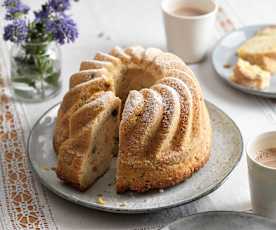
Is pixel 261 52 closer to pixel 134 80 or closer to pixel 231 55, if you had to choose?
pixel 231 55

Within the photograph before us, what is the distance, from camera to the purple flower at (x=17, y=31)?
1943 mm

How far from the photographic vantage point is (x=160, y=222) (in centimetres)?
164

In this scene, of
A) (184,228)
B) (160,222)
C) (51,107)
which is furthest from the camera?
(51,107)

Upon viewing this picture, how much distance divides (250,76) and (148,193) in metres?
0.62

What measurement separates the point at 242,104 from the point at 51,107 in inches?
23.6

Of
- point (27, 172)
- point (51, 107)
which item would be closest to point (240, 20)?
point (51, 107)

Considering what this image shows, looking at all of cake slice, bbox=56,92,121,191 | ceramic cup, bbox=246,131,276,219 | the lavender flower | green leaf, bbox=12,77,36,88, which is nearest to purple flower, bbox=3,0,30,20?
the lavender flower

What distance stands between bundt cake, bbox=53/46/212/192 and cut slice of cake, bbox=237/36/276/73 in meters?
0.46

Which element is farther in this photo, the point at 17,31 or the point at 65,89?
the point at 65,89

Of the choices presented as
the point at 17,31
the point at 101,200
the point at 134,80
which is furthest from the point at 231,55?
the point at 101,200

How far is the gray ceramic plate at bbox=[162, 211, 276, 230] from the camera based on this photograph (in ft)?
4.98

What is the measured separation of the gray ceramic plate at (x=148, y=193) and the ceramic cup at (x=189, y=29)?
15.0 inches

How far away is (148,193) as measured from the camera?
1.67 metres

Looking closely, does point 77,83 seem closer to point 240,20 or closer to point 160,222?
point 160,222
